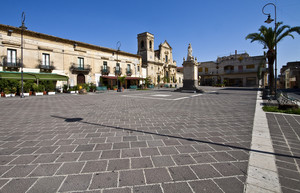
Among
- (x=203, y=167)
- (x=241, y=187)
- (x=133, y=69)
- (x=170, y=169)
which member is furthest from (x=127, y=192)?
(x=133, y=69)

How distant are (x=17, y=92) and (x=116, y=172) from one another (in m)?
20.0

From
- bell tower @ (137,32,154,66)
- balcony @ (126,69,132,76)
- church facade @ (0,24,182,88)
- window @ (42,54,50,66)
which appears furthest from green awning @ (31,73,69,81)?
bell tower @ (137,32,154,66)

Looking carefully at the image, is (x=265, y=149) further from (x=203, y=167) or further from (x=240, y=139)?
(x=203, y=167)

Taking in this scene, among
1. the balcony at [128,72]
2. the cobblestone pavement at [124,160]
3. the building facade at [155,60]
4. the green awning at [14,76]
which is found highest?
the building facade at [155,60]

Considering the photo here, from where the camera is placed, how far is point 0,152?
2664 mm

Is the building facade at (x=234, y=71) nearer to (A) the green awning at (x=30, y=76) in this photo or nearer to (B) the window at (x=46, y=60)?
(A) the green awning at (x=30, y=76)

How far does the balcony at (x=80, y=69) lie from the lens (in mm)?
23467

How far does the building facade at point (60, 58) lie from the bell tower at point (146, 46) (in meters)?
8.18

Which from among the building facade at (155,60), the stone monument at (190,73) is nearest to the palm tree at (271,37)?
the stone monument at (190,73)

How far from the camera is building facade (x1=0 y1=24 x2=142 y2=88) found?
17.7m

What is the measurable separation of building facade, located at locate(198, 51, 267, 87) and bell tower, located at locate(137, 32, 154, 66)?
17.1m

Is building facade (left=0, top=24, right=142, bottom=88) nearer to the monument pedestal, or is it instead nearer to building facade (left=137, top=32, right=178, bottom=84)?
building facade (left=137, top=32, right=178, bottom=84)

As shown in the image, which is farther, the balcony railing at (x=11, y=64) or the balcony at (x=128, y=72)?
the balcony at (x=128, y=72)

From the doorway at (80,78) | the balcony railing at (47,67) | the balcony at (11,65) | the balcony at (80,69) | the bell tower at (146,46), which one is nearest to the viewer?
the balcony at (11,65)
